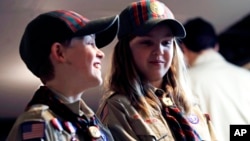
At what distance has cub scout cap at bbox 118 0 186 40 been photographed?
1196 millimetres

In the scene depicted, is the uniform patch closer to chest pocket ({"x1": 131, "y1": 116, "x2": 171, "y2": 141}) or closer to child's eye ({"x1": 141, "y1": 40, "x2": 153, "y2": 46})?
chest pocket ({"x1": 131, "y1": 116, "x2": 171, "y2": 141})

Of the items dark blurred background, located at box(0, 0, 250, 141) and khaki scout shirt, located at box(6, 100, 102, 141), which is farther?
dark blurred background, located at box(0, 0, 250, 141)


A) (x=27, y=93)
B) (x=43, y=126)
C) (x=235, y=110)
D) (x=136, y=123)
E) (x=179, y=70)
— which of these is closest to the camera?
(x=43, y=126)

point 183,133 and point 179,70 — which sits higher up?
point 179,70

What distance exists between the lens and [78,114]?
1.00m

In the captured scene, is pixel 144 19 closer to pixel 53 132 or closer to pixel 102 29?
pixel 102 29

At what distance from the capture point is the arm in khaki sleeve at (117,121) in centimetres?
113

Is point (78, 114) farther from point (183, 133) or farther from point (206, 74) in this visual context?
point (206, 74)

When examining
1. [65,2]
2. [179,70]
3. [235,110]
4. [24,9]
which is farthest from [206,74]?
[24,9]

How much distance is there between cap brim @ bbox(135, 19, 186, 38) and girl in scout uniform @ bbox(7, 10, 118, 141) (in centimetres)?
15

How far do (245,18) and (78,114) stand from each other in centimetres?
190

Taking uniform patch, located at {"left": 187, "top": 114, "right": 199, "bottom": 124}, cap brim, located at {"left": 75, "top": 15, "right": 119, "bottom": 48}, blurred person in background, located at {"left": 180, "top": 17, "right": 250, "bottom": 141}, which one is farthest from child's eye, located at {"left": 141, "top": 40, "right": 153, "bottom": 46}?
blurred person in background, located at {"left": 180, "top": 17, "right": 250, "bottom": 141}

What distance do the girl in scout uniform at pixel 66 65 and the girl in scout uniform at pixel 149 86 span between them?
0.12 metres

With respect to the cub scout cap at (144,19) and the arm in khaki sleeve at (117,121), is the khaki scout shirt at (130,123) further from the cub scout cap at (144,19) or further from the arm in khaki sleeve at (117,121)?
the cub scout cap at (144,19)
